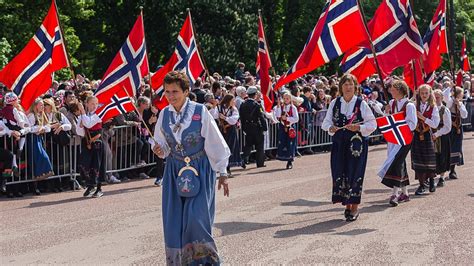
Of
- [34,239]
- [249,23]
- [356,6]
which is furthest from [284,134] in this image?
[249,23]

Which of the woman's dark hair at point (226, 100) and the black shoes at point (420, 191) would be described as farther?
the woman's dark hair at point (226, 100)

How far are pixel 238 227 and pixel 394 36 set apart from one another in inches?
162

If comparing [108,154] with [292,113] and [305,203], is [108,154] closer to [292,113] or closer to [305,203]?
[305,203]

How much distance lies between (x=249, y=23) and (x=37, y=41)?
24303 millimetres

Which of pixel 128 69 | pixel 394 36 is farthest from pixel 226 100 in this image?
pixel 394 36

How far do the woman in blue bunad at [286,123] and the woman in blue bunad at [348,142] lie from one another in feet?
23.1

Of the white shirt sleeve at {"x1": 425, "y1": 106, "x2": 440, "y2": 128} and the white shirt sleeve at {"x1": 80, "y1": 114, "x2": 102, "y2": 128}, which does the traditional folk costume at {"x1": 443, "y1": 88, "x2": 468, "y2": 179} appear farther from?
the white shirt sleeve at {"x1": 80, "y1": 114, "x2": 102, "y2": 128}

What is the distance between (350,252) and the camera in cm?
897

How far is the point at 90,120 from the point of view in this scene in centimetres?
1402

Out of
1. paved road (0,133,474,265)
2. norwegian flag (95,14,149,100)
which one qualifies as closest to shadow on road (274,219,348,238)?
paved road (0,133,474,265)

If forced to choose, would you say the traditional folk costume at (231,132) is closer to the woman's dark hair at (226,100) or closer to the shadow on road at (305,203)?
the woman's dark hair at (226,100)

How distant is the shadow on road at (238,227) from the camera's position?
1029 centimetres

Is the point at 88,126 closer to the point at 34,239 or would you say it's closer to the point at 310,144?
the point at 34,239

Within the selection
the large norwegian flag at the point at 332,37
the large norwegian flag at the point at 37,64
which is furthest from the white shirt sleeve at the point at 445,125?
the large norwegian flag at the point at 37,64
